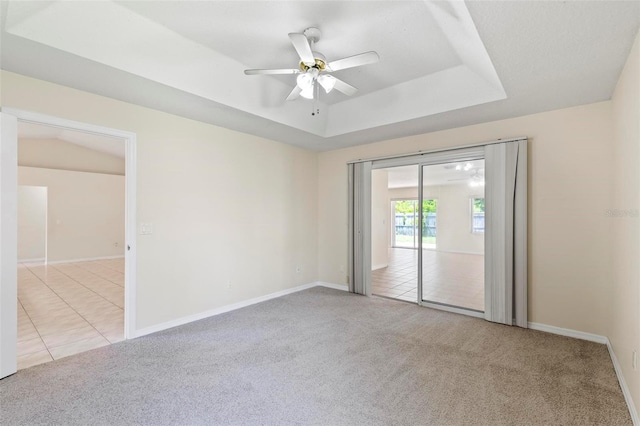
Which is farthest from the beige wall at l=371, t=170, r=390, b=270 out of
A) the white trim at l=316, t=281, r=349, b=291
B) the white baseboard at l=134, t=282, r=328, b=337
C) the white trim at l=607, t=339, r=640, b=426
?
the white trim at l=607, t=339, r=640, b=426

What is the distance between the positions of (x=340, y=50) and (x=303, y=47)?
2.63ft

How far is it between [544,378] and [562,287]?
1.40 metres

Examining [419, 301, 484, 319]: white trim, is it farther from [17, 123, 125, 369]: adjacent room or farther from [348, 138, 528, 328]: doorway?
[17, 123, 125, 369]: adjacent room

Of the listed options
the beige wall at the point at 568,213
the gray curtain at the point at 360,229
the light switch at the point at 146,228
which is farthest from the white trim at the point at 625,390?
the light switch at the point at 146,228

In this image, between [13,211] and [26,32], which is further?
[13,211]

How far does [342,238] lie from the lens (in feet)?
17.3

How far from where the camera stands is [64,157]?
833 centimetres

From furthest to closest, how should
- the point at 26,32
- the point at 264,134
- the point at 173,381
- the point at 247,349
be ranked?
the point at 264,134, the point at 247,349, the point at 173,381, the point at 26,32

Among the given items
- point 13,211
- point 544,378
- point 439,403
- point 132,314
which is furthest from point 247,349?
point 544,378

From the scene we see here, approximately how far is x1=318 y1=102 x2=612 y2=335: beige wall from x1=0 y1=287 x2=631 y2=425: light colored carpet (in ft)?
1.32

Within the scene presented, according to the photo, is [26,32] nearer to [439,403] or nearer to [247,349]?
[247,349]

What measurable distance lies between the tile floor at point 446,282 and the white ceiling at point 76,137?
7334 mm

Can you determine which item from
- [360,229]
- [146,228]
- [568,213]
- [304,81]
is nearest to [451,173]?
[568,213]

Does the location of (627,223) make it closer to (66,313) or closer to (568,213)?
(568,213)
